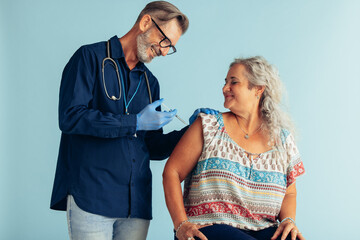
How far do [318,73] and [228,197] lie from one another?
6.68ft

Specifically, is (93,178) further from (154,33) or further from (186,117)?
(186,117)

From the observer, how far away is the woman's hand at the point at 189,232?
1.80m

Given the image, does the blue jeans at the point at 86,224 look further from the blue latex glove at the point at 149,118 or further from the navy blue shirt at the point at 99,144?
the blue latex glove at the point at 149,118

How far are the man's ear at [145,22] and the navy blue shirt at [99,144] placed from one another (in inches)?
5.1

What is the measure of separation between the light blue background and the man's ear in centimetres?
134

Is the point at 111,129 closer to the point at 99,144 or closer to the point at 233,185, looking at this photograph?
the point at 99,144

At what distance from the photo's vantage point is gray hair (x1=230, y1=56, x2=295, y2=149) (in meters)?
2.08

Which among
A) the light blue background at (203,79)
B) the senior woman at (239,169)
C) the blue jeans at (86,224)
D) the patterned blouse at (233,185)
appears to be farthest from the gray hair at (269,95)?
the light blue background at (203,79)

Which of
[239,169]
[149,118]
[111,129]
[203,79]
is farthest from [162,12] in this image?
[203,79]

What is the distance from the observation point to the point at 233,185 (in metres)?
1.92

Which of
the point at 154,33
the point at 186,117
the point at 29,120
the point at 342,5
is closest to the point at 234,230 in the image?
the point at 154,33

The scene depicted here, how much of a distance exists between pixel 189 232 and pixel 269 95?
Answer: 76cm

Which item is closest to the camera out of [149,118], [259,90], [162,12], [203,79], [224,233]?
[224,233]

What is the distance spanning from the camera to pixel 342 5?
12.0 ft
